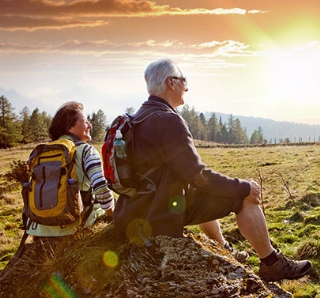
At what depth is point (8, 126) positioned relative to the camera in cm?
7275

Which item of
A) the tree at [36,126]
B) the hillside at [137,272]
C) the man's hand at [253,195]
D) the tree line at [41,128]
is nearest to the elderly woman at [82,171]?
the hillside at [137,272]

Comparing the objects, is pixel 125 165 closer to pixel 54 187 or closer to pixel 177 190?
pixel 177 190

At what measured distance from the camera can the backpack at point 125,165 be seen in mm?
4199

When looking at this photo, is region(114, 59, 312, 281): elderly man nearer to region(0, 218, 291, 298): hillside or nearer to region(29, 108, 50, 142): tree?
region(0, 218, 291, 298): hillside

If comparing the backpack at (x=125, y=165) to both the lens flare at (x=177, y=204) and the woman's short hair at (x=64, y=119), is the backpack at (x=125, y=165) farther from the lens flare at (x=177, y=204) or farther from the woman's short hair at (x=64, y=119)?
the woman's short hair at (x=64, y=119)

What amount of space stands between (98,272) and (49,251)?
1.31 metres

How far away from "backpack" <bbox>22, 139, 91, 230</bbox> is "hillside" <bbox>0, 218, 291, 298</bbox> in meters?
0.48

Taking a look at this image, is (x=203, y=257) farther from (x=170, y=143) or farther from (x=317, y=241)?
(x=317, y=241)

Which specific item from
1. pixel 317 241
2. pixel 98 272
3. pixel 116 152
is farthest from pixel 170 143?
pixel 317 241

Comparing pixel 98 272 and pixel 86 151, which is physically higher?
pixel 86 151

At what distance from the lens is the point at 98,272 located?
12.8 feet

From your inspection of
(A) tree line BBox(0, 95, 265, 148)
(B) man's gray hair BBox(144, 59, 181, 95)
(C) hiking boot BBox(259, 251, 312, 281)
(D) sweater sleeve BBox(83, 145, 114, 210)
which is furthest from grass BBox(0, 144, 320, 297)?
(A) tree line BBox(0, 95, 265, 148)

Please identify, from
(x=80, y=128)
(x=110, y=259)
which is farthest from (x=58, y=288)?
(x=80, y=128)

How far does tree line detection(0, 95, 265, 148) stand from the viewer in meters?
73.3
